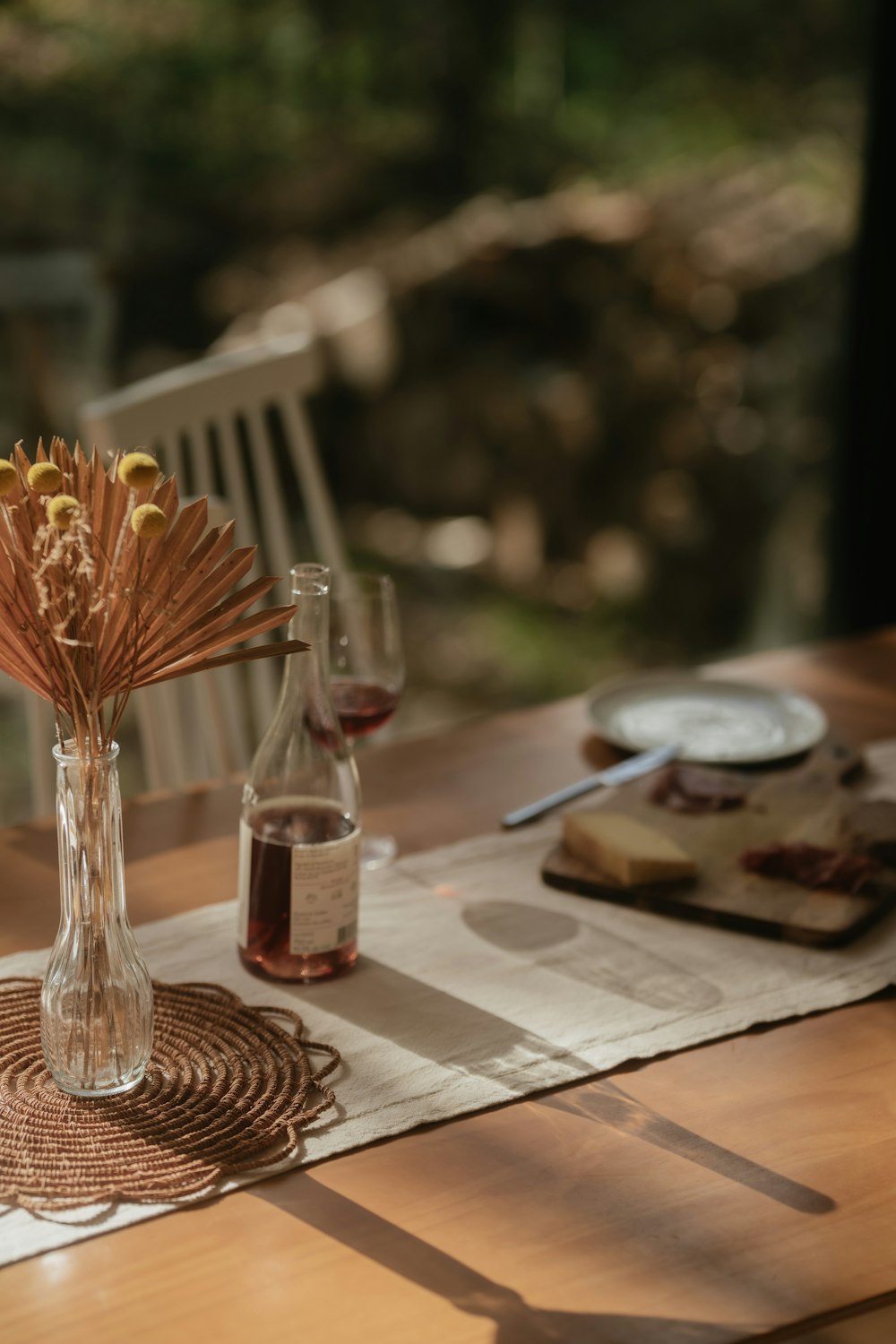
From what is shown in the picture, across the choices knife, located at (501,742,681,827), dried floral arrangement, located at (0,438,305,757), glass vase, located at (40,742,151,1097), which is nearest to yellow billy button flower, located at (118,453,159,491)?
dried floral arrangement, located at (0,438,305,757)

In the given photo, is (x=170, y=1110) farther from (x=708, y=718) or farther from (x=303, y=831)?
(x=708, y=718)

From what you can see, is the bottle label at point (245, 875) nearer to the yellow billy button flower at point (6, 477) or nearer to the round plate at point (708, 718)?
the yellow billy button flower at point (6, 477)

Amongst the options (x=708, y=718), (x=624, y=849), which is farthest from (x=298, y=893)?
(x=708, y=718)

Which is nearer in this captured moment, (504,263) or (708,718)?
(708,718)

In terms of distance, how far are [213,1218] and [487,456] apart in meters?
2.28

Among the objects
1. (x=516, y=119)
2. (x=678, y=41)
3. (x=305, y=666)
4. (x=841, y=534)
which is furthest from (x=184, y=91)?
(x=841, y=534)

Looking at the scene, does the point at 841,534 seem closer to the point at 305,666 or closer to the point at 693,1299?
the point at 305,666

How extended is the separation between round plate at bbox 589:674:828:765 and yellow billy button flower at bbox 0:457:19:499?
2.79 ft

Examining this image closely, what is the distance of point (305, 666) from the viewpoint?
3.57 feet

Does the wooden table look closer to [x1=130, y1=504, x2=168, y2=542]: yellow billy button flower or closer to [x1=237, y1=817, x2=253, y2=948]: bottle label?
[x1=237, y1=817, x2=253, y2=948]: bottle label

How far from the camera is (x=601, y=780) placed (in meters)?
1.40

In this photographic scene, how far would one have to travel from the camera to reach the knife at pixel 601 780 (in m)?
1.34

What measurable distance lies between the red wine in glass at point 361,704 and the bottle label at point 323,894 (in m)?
0.25

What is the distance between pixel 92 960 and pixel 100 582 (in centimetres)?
24
